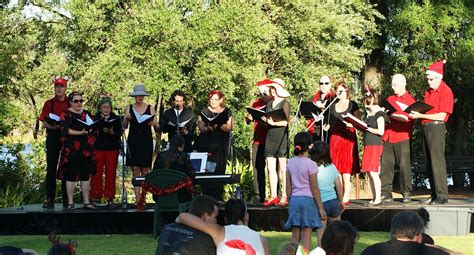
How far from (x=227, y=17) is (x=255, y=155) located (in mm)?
8301

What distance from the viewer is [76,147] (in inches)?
456

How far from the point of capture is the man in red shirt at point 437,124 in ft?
36.1

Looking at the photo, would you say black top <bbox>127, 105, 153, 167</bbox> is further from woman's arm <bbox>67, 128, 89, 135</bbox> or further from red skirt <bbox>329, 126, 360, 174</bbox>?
red skirt <bbox>329, 126, 360, 174</bbox>

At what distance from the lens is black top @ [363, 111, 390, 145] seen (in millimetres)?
11180

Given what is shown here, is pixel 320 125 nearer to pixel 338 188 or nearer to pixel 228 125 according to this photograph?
pixel 228 125

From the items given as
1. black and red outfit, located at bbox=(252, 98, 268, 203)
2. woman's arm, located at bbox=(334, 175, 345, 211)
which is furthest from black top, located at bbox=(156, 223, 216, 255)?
black and red outfit, located at bbox=(252, 98, 268, 203)

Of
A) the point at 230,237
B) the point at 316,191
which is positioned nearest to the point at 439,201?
the point at 316,191

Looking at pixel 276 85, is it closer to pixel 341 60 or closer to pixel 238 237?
pixel 238 237

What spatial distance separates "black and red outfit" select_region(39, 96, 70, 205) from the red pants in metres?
0.42

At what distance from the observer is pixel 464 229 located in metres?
10.7

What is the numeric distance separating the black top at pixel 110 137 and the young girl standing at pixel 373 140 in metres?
3.12

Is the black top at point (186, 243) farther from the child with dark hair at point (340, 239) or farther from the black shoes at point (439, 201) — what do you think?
the black shoes at point (439, 201)

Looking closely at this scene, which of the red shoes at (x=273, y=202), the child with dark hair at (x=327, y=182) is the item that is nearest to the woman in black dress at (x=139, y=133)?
the red shoes at (x=273, y=202)

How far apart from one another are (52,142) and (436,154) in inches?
192
